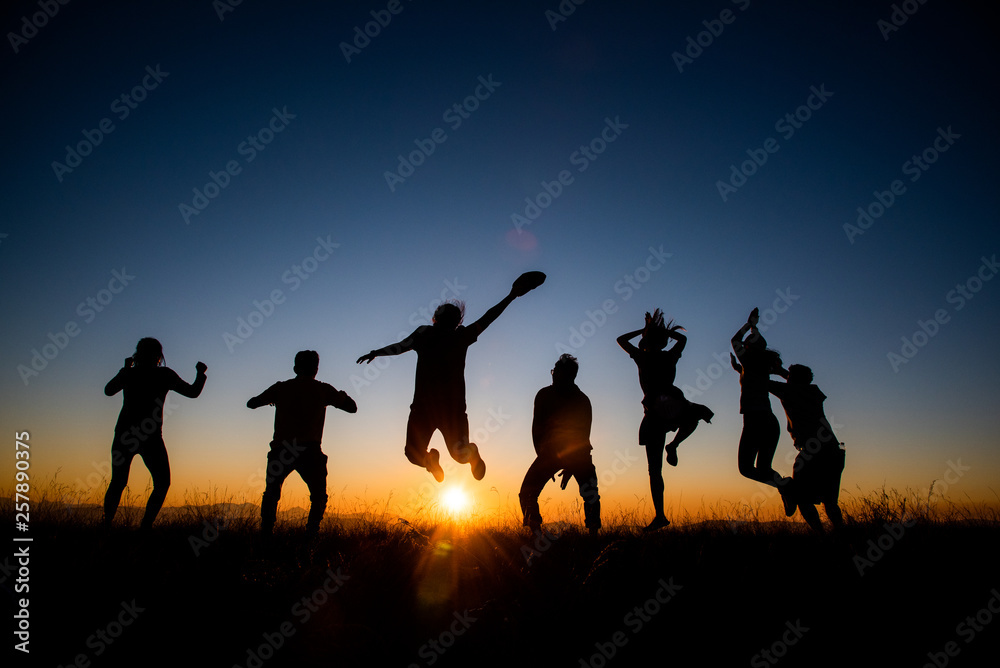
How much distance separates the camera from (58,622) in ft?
A: 9.13

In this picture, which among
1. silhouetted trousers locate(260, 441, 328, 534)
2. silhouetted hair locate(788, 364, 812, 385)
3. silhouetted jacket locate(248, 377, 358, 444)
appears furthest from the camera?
silhouetted hair locate(788, 364, 812, 385)

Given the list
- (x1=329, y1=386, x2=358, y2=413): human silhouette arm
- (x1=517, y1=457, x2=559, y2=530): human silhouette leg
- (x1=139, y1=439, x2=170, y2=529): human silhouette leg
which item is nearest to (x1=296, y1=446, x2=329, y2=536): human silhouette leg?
(x1=329, y1=386, x2=358, y2=413): human silhouette arm

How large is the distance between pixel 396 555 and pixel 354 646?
1530mm

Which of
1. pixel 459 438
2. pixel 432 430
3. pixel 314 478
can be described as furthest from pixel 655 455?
pixel 314 478

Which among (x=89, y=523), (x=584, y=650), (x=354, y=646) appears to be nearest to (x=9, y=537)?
(x=89, y=523)

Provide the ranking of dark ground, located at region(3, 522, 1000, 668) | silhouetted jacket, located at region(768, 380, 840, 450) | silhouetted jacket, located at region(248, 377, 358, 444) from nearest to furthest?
1. dark ground, located at region(3, 522, 1000, 668)
2. silhouetted jacket, located at region(248, 377, 358, 444)
3. silhouetted jacket, located at region(768, 380, 840, 450)

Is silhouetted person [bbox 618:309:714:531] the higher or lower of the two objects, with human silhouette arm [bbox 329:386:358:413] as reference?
lower

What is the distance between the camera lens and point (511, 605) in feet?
10.3

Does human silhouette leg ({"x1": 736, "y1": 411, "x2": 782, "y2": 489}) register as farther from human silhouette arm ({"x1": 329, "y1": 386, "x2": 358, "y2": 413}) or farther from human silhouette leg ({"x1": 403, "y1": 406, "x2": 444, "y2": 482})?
human silhouette arm ({"x1": 329, "y1": 386, "x2": 358, "y2": 413})

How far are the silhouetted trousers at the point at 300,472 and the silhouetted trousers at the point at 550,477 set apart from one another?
2.40m

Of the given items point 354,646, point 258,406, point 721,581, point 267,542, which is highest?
point 258,406

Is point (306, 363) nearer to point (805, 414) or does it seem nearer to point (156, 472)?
point (156, 472)

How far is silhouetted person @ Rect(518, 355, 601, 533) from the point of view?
6.49 metres

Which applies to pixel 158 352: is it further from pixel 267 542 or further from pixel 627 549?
pixel 627 549
